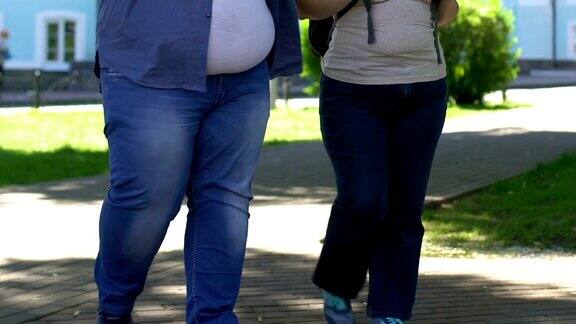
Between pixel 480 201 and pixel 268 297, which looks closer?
pixel 268 297

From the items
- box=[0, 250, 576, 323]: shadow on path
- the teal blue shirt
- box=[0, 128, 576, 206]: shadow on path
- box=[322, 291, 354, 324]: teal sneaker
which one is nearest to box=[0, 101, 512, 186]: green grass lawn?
box=[0, 128, 576, 206]: shadow on path

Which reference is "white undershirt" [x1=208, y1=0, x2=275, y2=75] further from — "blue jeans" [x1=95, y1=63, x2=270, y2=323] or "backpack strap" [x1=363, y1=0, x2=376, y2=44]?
"backpack strap" [x1=363, y1=0, x2=376, y2=44]

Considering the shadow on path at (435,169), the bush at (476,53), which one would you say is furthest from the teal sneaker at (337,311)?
the bush at (476,53)

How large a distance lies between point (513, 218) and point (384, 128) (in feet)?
13.5

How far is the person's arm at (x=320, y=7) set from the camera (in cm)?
459

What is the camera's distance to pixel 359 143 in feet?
15.3

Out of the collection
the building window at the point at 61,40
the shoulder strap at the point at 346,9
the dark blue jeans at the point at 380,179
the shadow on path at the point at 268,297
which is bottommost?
the building window at the point at 61,40

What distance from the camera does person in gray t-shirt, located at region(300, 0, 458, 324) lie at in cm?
467

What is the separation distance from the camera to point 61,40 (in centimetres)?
3925

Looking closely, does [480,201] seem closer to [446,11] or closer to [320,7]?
[446,11]

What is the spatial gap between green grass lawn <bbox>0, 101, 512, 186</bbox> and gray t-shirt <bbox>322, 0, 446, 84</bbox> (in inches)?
285

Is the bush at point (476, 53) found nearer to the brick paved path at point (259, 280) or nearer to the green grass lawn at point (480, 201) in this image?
the green grass lawn at point (480, 201)

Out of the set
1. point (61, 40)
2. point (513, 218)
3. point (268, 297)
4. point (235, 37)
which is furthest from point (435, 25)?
point (61, 40)

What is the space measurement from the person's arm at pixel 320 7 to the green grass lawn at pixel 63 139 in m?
7.23
